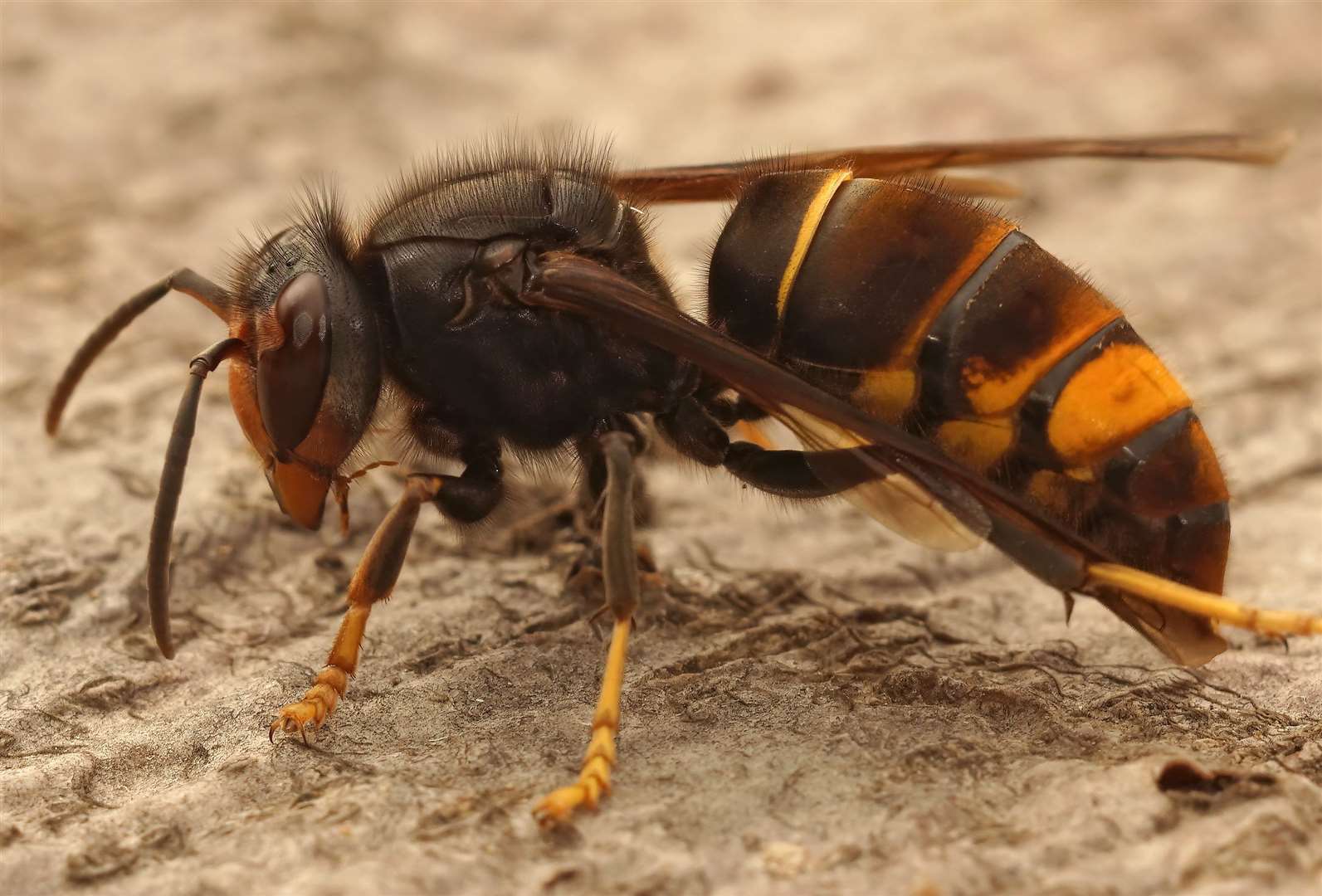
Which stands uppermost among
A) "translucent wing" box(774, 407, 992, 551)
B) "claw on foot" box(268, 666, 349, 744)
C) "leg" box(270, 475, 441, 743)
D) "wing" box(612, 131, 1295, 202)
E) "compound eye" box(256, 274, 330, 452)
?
"wing" box(612, 131, 1295, 202)

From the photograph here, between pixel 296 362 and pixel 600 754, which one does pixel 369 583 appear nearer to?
pixel 296 362

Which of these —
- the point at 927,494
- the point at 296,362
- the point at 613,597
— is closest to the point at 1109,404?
the point at 927,494

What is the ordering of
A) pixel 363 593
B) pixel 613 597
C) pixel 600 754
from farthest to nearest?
pixel 363 593
pixel 613 597
pixel 600 754

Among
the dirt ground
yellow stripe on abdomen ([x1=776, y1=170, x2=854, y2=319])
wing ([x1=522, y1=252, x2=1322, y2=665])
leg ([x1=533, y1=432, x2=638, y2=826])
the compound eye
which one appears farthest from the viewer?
yellow stripe on abdomen ([x1=776, y1=170, x2=854, y2=319])

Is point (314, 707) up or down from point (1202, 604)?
down

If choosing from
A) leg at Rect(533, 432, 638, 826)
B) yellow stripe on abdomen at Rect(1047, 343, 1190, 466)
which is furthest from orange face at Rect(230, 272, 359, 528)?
yellow stripe on abdomen at Rect(1047, 343, 1190, 466)

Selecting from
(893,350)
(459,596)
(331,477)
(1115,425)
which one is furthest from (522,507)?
(1115,425)

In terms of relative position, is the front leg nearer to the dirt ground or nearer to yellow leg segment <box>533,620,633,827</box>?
the dirt ground

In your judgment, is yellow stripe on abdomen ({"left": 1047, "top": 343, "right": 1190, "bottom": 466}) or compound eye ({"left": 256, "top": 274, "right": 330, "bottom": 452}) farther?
compound eye ({"left": 256, "top": 274, "right": 330, "bottom": 452})
